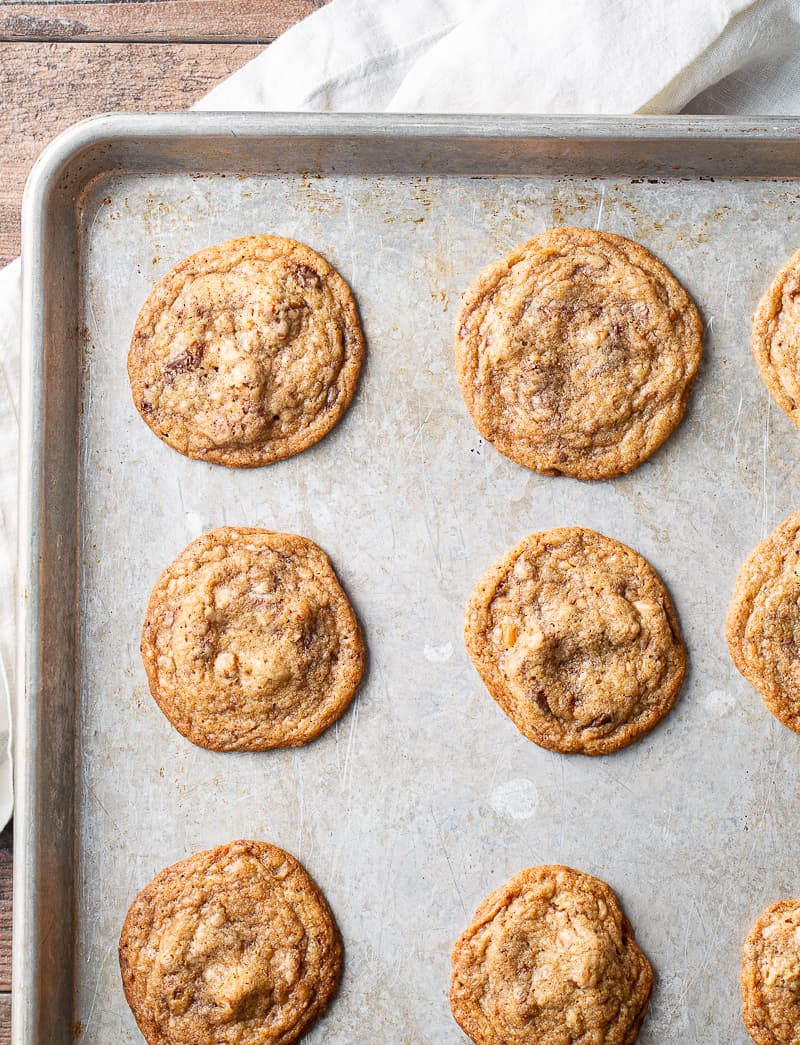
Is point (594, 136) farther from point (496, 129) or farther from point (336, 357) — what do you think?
point (336, 357)

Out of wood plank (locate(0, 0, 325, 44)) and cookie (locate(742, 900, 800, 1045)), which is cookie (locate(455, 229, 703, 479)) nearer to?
wood plank (locate(0, 0, 325, 44))

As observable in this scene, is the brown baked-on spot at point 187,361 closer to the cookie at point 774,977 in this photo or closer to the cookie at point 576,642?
the cookie at point 576,642

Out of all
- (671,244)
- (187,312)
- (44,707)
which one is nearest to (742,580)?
(671,244)

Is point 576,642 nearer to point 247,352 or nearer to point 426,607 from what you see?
point 426,607

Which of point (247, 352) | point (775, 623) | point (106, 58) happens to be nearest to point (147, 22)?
point (106, 58)

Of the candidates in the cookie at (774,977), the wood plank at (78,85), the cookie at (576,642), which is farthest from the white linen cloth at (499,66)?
the cookie at (774,977)
